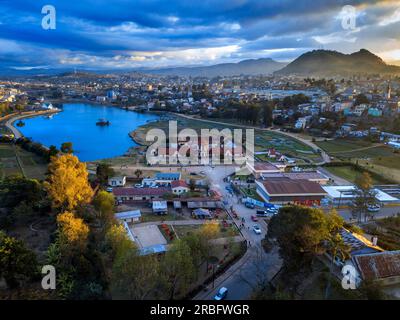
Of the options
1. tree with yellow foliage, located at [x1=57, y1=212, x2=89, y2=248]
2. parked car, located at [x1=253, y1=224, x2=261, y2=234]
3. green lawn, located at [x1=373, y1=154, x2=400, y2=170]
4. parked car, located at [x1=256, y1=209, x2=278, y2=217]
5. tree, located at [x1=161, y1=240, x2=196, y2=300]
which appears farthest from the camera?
green lawn, located at [x1=373, y1=154, x2=400, y2=170]

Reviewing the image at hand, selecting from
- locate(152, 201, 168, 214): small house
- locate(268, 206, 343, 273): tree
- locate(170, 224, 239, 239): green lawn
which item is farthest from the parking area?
locate(268, 206, 343, 273): tree

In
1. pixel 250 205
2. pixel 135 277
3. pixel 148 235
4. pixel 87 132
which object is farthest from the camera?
pixel 87 132

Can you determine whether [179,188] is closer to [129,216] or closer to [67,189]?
[129,216]

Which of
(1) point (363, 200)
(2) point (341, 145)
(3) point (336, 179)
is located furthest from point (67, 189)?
(2) point (341, 145)

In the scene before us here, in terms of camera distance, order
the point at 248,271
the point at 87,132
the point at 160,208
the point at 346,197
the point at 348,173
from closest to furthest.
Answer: the point at 248,271 < the point at 160,208 < the point at 346,197 < the point at 348,173 < the point at 87,132

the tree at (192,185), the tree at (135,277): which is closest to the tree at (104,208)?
the tree at (135,277)

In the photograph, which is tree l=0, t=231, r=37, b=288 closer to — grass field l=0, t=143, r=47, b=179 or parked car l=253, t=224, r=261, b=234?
parked car l=253, t=224, r=261, b=234
